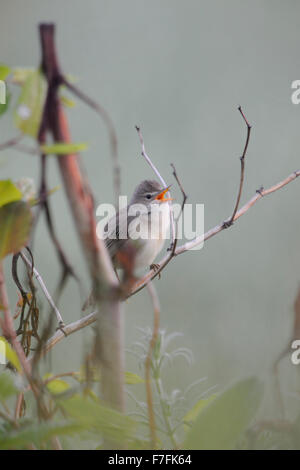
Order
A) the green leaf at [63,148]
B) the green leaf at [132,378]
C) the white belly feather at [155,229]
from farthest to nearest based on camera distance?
1. the white belly feather at [155,229]
2. the green leaf at [132,378]
3. the green leaf at [63,148]

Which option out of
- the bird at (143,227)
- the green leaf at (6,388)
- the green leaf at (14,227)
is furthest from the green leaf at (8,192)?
the bird at (143,227)

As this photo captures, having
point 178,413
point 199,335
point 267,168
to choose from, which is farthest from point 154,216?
point 178,413

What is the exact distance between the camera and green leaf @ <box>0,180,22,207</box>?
0.30 meters

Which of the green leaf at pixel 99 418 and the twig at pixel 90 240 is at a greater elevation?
the twig at pixel 90 240

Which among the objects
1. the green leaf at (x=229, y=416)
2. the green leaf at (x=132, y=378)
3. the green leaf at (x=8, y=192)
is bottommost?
the green leaf at (x=132, y=378)

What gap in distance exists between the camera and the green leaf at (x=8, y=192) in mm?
304

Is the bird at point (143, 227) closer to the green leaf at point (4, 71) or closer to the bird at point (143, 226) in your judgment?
the bird at point (143, 226)

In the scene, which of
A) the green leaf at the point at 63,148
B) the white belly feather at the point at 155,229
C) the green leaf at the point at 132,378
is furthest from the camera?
the white belly feather at the point at 155,229

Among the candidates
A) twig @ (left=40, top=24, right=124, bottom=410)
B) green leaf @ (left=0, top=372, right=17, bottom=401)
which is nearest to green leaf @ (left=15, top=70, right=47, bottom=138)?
twig @ (left=40, top=24, right=124, bottom=410)

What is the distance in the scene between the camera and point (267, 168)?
5.21 ft

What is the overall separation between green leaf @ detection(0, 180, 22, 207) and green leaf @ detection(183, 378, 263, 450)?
0.16 metres

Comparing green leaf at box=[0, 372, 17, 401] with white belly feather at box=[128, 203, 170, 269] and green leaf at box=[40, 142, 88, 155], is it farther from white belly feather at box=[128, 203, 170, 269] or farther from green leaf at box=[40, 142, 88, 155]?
white belly feather at box=[128, 203, 170, 269]
